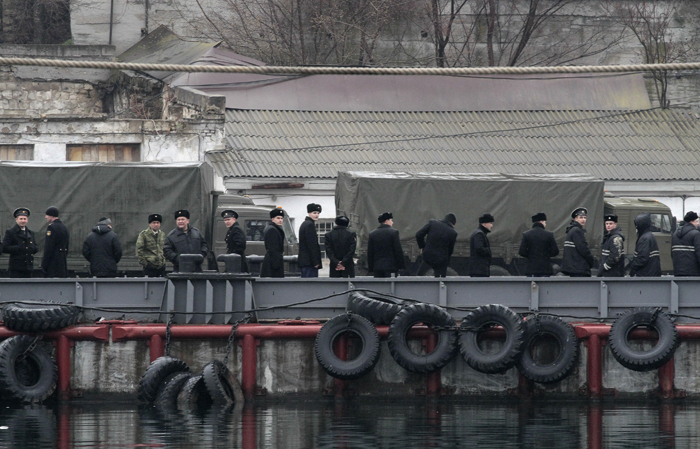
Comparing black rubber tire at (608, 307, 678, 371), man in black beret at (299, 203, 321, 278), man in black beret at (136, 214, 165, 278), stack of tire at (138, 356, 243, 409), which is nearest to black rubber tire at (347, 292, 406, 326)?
stack of tire at (138, 356, 243, 409)

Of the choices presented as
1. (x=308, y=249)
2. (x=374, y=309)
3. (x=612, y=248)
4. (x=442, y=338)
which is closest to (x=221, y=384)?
(x=374, y=309)

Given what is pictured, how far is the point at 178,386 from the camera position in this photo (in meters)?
13.4

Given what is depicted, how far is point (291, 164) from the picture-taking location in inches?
1147

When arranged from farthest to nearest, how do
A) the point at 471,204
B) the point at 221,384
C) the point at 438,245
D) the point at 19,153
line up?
the point at 19,153 < the point at 471,204 < the point at 438,245 < the point at 221,384

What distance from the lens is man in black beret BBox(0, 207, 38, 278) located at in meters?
16.0

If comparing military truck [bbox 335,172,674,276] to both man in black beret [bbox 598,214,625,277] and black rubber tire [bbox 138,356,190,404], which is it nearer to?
man in black beret [bbox 598,214,625,277]

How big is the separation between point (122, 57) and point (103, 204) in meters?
17.5

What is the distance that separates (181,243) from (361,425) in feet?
16.5

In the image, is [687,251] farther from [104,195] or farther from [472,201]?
[104,195]

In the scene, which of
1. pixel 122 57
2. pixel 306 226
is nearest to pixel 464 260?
pixel 306 226

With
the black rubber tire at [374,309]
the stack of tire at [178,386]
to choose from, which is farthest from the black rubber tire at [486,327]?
the stack of tire at [178,386]

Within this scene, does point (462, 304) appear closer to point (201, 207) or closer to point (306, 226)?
point (306, 226)

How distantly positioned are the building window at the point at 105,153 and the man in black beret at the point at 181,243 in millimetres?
11474

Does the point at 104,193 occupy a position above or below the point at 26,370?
above
